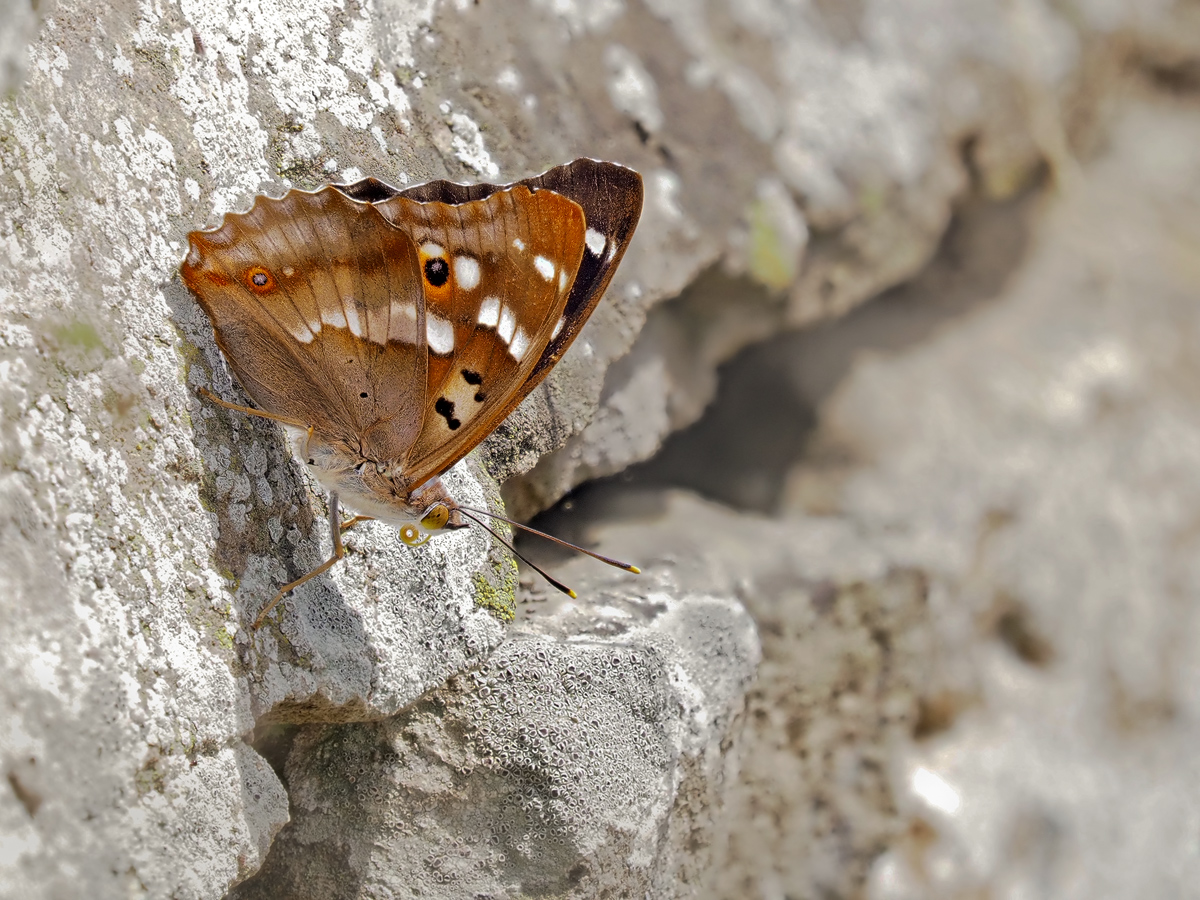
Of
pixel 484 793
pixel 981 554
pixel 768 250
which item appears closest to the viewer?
pixel 484 793

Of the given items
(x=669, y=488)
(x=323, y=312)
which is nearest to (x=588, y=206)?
(x=323, y=312)

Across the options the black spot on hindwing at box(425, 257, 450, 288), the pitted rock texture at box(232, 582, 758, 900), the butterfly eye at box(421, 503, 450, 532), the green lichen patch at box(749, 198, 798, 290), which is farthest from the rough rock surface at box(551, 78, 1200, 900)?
the black spot on hindwing at box(425, 257, 450, 288)

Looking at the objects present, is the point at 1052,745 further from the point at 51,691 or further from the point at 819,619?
the point at 51,691

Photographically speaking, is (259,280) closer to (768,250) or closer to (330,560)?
(330,560)

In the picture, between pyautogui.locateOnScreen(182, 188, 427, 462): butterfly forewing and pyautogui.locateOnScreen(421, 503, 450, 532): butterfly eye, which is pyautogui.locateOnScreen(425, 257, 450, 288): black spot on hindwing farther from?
pyautogui.locateOnScreen(421, 503, 450, 532): butterfly eye

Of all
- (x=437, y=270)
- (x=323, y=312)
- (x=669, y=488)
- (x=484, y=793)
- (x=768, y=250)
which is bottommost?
(x=484, y=793)
